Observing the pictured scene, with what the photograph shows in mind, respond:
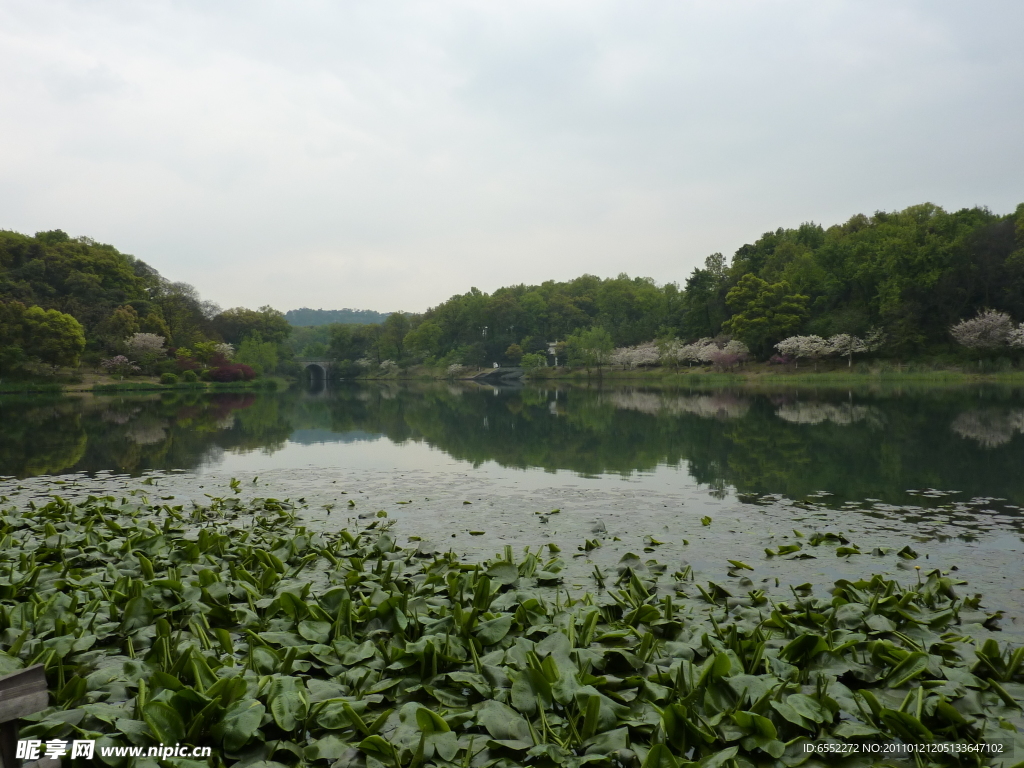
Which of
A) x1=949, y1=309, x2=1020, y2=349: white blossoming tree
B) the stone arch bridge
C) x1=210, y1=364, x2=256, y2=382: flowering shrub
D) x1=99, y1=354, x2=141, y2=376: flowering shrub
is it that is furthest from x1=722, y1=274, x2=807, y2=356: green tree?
the stone arch bridge

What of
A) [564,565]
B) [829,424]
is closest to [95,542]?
[564,565]

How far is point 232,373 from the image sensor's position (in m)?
62.2

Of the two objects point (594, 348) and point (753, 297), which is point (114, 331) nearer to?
point (594, 348)

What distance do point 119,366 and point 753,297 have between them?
54.9 m

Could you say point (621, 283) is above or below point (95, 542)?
above

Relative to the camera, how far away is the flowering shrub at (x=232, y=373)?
60778 mm

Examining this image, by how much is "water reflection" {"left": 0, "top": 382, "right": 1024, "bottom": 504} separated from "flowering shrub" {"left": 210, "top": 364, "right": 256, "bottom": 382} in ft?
106

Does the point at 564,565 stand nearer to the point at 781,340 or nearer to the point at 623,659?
the point at 623,659

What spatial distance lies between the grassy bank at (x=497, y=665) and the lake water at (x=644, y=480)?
94 cm

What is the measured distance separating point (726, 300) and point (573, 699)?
6251cm

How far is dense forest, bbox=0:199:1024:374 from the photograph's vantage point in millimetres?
47125

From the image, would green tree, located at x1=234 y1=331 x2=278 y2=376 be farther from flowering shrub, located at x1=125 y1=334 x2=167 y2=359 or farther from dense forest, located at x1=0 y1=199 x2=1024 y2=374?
flowering shrub, located at x1=125 y1=334 x2=167 y2=359

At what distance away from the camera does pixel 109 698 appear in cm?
329

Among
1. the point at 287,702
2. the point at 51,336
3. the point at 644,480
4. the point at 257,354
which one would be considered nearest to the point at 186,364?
the point at 51,336
